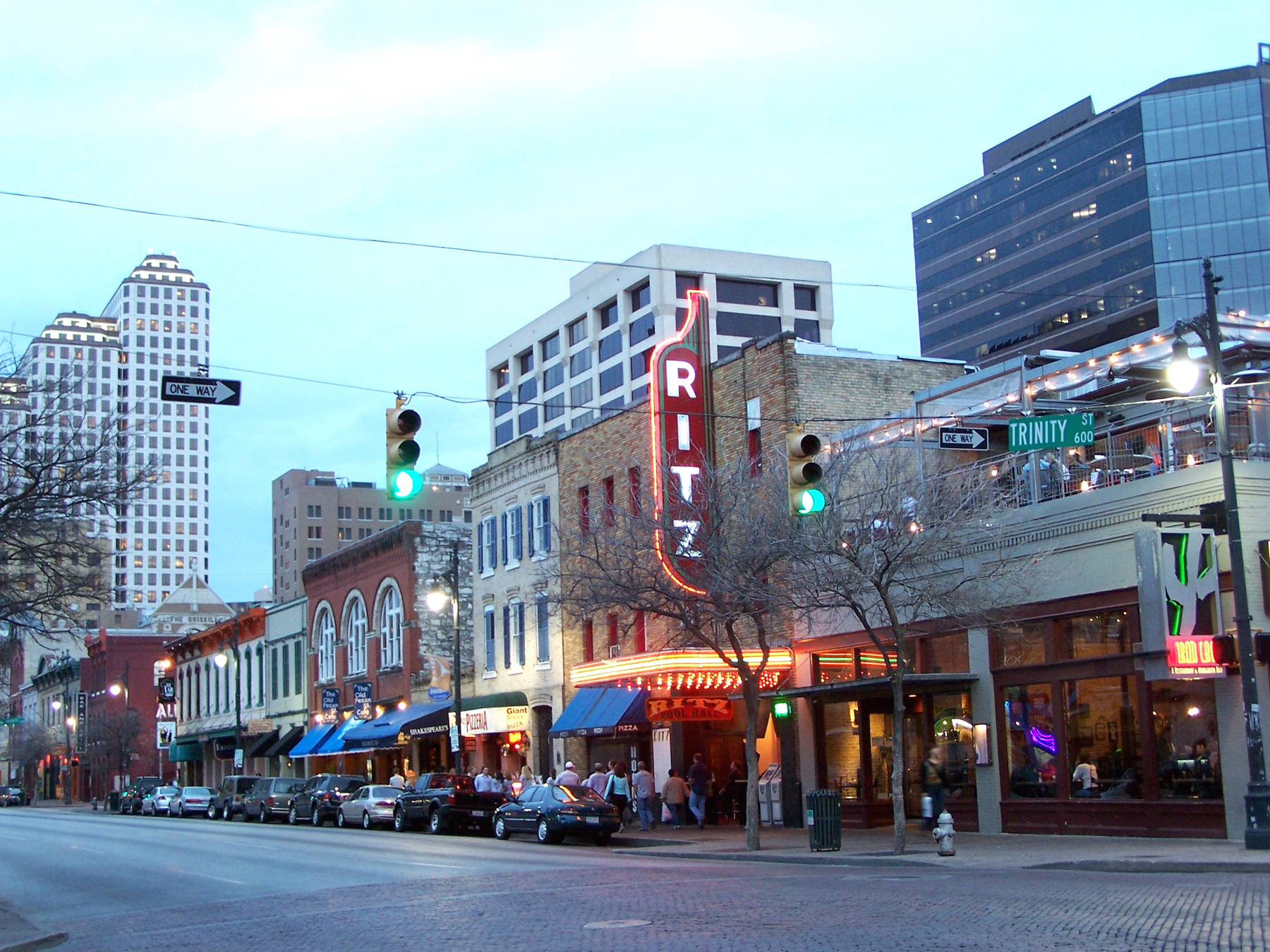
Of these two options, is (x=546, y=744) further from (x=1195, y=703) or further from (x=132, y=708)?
(x=132, y=708)

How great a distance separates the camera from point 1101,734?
24.4 metres

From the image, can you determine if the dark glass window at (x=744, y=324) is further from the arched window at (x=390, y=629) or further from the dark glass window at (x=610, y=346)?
the arched window at (x=390, y=629)

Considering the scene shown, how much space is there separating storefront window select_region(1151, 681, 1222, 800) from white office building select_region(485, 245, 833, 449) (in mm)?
69966

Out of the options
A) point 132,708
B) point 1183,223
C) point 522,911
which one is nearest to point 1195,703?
point 522,911

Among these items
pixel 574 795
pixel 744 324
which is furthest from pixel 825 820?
pixel 744 324

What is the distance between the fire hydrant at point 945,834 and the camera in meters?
21.3

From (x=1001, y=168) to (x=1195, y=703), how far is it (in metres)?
96.6

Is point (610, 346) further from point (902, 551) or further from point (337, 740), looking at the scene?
point (902, 551)

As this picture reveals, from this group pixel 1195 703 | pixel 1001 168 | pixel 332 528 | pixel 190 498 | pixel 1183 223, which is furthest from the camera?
pixel 190 498

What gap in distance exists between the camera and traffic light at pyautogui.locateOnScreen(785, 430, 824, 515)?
1568cm

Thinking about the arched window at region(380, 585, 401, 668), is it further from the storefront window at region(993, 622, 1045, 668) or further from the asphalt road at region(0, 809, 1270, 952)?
the storefront window at region(993, 622, 1045, 668)

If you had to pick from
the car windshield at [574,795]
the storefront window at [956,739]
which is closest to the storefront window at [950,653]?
the storefront window at [956,739]

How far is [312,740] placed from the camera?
2224 inches

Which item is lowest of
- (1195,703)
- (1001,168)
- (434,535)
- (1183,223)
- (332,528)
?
(1195,703)
